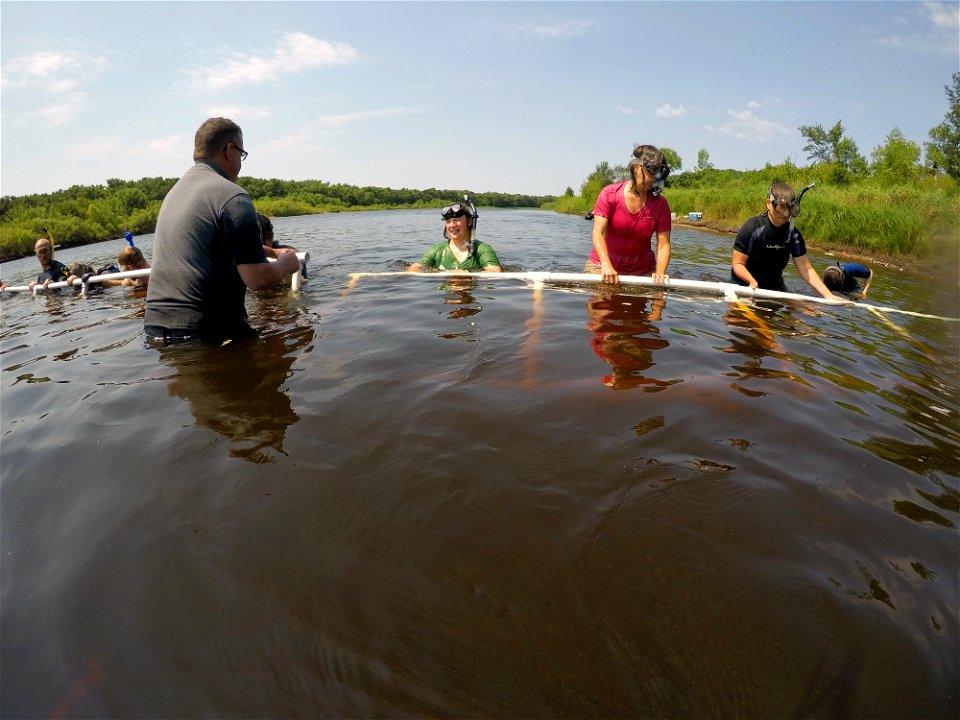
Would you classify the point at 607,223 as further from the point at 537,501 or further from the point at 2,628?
the point at 2,628

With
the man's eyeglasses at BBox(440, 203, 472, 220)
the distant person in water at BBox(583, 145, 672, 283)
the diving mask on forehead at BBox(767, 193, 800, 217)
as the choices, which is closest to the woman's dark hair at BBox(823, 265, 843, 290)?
the diving mask on forehead at BBox(767, 193, 800, 217)

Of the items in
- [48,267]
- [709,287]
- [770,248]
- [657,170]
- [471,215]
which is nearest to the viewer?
[657,170]

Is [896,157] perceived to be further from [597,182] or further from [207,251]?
[207,251]

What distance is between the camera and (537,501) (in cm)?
201

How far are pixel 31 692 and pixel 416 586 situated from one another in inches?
43.0

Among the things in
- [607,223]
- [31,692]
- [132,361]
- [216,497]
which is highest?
[607,223]

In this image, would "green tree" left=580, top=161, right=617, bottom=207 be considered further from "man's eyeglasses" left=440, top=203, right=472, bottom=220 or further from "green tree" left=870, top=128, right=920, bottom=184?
"man's eyeglasses" left=440, top=203, right=472, bottom=220

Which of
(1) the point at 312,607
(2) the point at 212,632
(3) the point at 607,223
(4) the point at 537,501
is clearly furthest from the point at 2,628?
(3) the point at 607,223

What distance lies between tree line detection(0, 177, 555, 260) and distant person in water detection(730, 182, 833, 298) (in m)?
4.01

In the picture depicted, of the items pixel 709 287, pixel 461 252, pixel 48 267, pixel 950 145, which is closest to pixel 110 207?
pixel 48 267

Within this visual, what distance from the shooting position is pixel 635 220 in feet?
20.4

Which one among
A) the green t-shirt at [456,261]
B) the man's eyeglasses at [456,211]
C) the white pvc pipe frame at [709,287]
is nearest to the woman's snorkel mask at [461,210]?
the man's eyeglasses at [456,211]

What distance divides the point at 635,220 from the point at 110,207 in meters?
53.5

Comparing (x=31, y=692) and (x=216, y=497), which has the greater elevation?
(x=216, y=497)
